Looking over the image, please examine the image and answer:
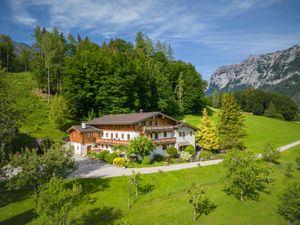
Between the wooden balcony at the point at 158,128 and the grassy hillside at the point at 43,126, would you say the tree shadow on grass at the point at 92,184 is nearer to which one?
the wooden balcony at the point at 158,128

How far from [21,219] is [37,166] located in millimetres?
5486

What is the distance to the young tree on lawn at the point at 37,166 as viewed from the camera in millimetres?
22266

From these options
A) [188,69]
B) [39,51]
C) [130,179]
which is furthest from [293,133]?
[39,51]

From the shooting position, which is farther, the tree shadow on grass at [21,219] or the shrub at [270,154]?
the shrub at [270,154]

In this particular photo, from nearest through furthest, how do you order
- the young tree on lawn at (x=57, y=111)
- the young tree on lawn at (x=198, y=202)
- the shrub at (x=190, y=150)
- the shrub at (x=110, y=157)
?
the young tree on lawn at (x=198, y=202) → the shrub at (x=110, y=157) → the shrub at (x=190, y=150) → the young tree on lawn at (x=57, y=111)

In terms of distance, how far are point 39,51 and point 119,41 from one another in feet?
114

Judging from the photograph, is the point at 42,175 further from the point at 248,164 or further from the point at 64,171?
the point at 248,164

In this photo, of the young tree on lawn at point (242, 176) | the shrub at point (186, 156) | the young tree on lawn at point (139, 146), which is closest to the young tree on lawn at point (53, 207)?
the young tree on lawn at point (242, 176)

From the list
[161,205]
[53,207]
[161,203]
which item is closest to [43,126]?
[161,203]

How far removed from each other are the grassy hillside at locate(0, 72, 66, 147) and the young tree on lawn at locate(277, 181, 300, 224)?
4120cm

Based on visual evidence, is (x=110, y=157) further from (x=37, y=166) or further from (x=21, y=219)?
(x=37, y=166)

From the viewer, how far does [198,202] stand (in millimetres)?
25516

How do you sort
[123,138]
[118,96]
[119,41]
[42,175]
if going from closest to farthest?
[42,175] < [123,138] < [118,96] < [119,41]

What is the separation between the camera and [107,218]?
23875 mm
